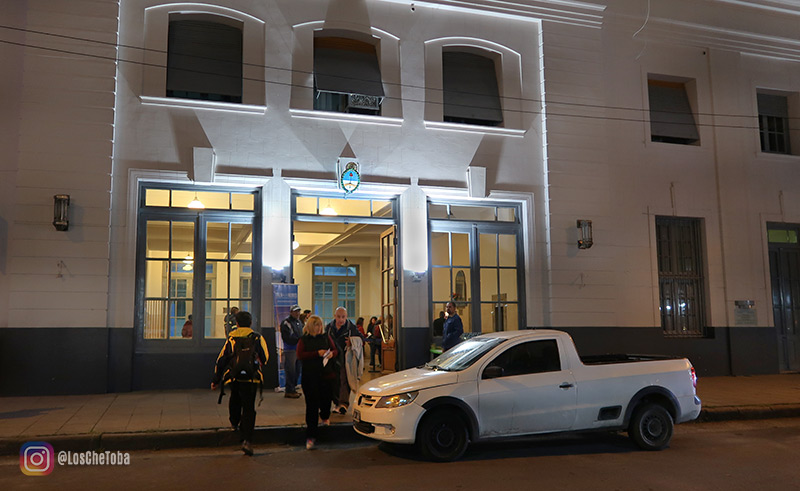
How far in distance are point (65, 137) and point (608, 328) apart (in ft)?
38.5

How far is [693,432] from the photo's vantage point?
987 cm

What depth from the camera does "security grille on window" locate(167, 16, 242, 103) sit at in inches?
514

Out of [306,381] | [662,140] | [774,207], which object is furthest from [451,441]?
[774,207]

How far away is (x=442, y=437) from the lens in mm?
7855

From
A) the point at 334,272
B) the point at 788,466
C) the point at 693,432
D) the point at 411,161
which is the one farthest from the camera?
the point at 334,272

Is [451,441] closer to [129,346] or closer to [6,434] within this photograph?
[6,434]

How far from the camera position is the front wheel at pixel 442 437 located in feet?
25.5

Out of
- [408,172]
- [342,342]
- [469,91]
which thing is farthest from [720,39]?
[342,342]

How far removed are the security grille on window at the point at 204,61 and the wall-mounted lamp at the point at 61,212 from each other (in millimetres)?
2965

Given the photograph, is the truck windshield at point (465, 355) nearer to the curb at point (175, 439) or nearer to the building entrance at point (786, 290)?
the curb at point (175, 439)

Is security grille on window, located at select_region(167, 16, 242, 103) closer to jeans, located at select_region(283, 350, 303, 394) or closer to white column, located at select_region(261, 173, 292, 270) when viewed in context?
white column, located at select_region(261, 173, 292, 270)

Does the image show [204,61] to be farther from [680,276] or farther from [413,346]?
[680,276]

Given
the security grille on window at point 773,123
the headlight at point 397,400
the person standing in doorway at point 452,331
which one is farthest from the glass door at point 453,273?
the security grille on window at point 773,123

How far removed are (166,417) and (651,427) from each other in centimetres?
Answer: 676
